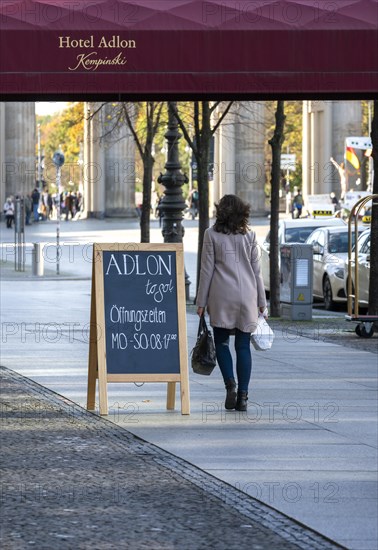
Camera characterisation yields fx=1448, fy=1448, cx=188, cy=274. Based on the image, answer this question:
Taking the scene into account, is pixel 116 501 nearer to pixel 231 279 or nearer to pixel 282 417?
pixel 282 417

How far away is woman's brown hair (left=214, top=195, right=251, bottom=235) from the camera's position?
11258 mm

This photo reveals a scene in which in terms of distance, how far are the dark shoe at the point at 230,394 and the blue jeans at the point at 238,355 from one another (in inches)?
1.7

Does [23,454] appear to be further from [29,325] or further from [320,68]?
[29,325]

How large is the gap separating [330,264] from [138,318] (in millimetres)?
14131

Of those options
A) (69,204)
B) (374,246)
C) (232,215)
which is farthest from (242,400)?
(69,204)

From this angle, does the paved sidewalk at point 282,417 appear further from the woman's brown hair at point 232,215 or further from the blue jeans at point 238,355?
the woman's brown hair at point 232,215

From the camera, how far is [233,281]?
11.3m

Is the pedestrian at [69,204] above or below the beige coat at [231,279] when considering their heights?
below

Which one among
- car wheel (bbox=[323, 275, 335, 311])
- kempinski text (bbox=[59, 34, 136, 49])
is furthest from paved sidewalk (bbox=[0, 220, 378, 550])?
car wheel (bbox=[323, 275, 335, 311])

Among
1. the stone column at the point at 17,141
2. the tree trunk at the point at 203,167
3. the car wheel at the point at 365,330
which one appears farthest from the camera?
the stone column at the point at 17,141

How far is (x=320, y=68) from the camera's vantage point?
12.1 meters

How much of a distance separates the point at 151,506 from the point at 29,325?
12219 millimetres

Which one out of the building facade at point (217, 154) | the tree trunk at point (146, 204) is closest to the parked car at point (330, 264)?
the tree trunk at point (146, 204)

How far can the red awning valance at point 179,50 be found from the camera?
12.0 m
